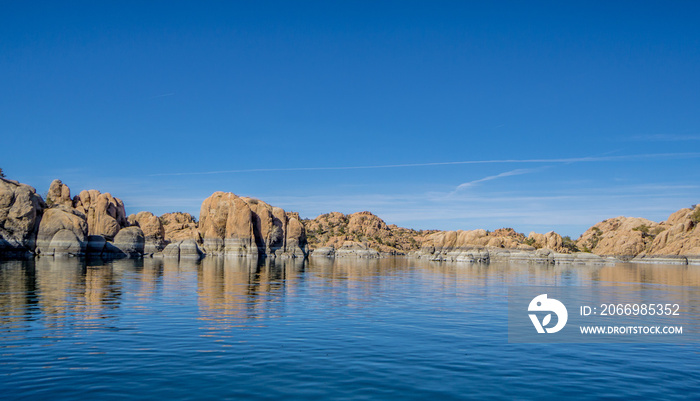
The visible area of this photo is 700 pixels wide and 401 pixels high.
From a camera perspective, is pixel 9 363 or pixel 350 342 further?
pixel 350 342

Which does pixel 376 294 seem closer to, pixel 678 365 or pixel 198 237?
pixel 678 365

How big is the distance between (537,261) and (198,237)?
96998 millimetres

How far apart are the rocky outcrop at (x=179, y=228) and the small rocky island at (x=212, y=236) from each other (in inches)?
12.7

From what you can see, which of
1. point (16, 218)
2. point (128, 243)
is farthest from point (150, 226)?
point (16, 218)

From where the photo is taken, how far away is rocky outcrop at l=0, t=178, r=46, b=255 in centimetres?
7381

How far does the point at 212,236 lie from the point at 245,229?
9.54 metres

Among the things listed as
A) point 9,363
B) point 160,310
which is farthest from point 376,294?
point 9,363

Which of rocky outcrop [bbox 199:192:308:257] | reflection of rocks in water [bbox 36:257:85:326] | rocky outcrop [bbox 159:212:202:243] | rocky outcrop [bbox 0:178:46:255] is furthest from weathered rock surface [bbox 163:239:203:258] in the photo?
reflection of rocks in water [bbox 36:257:85:326]

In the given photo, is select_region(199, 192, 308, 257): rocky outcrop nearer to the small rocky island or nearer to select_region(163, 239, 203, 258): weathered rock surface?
the small rocky island

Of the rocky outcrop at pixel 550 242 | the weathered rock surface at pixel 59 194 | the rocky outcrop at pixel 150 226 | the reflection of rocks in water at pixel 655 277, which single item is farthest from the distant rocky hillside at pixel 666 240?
the weathered rock surface at pixel 59 194

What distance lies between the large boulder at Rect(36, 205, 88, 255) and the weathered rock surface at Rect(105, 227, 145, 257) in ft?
47.5

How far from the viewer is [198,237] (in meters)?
137

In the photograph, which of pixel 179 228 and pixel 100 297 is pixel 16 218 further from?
pixel 179 228

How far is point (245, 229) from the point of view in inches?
5177
